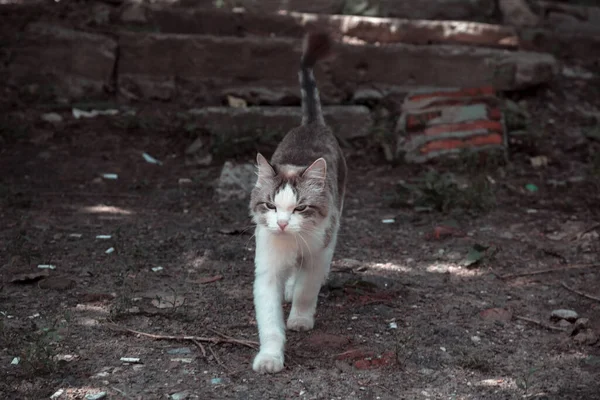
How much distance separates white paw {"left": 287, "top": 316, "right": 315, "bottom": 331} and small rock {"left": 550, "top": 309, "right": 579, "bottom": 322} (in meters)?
1.42

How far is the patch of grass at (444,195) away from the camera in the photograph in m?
6.61

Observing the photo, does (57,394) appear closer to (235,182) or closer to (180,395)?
(180,395)

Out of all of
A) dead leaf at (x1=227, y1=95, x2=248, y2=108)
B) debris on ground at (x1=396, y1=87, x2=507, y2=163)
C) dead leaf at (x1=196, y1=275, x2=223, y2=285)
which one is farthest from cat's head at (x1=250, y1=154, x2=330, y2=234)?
dead leaf at (x1=227, y1=95, x2=248, y2=108)

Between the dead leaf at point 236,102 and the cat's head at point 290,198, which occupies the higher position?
the cat's head at point 290,198

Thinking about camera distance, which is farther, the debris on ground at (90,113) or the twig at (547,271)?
the debris on ground at (90,113)

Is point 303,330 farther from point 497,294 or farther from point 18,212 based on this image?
point 18,212

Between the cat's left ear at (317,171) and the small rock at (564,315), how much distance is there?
5.31 ft

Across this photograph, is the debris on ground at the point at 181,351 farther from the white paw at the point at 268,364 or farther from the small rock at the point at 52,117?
the small rock at the point at 52,117

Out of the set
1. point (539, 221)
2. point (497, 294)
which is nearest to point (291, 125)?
point (539, 221)

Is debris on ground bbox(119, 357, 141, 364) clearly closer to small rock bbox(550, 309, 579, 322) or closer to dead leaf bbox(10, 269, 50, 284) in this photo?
dead leaf bbox(10, 269, 50, 284)

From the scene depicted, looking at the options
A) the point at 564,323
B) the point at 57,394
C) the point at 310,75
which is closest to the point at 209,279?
the point at 310,75

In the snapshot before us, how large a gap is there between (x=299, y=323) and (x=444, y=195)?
2.55 metres

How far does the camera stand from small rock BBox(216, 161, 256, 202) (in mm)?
6828

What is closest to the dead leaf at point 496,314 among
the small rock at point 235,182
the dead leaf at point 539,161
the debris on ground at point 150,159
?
the small rock at point 235,182
